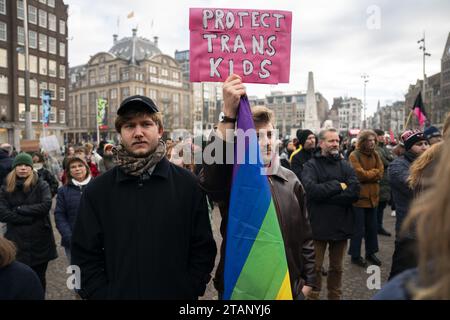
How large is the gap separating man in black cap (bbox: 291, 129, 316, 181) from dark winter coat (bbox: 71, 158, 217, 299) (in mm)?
4717

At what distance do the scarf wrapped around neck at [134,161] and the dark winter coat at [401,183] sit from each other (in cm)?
304

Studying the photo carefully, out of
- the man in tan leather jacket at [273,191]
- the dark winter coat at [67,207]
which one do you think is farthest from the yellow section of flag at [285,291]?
the dark winter coat at [67,207]

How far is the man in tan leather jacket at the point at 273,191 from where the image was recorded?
2.01 m

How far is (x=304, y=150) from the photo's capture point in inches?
266

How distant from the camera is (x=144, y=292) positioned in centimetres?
197

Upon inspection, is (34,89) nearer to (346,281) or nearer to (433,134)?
(346,281)

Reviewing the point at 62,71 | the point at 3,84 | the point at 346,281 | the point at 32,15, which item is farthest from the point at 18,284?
the point at 62,71

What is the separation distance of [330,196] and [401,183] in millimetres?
805

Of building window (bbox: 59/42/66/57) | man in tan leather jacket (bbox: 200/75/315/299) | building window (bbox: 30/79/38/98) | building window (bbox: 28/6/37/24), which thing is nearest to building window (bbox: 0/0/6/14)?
building window (bbox: 28/6/37/24)

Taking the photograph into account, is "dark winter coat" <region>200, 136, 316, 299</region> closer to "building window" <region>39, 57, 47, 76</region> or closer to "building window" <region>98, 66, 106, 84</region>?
"building window" <region>39, 57, 47, 76</region>

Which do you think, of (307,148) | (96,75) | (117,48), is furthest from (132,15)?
(307,148)

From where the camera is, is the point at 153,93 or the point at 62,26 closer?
the point at 62,26

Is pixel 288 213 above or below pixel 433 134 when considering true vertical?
below
